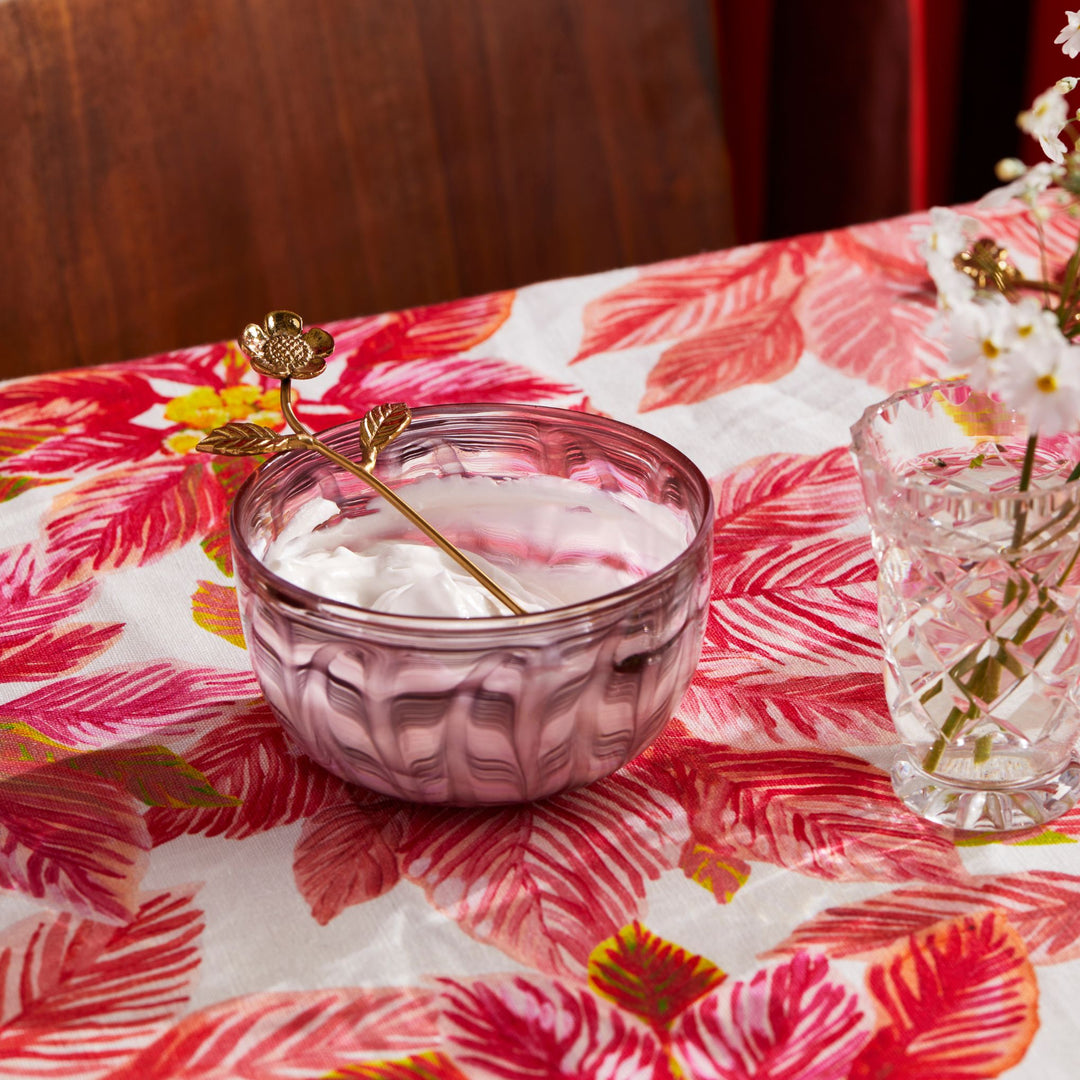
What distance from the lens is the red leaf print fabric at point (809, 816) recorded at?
1.41ft

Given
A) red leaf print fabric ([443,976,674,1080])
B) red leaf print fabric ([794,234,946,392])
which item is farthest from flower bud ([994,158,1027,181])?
red leaf print fabric ([794,234,946,392])

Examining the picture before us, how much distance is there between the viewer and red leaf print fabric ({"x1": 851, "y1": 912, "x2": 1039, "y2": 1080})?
1.19ft

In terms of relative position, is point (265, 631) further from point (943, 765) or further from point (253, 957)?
point (943, 765)

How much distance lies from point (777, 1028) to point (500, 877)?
0.31 feet

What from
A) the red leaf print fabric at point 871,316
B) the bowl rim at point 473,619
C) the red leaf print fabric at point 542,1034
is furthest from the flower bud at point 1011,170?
the red leaf print fabric at point 871,316

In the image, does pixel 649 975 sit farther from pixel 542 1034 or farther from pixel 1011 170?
pixel 1011 170

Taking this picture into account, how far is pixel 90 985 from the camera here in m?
0.39

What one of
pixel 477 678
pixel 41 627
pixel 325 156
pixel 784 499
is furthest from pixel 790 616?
pixel 325 156

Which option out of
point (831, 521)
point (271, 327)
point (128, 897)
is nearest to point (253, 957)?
point (128, 897)

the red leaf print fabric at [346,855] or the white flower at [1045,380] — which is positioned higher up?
the white flower at [1045,380]

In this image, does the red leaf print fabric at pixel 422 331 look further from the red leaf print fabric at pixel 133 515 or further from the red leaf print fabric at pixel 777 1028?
the red leaf print fabric at pixel 777 1028

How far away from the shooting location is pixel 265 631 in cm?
42

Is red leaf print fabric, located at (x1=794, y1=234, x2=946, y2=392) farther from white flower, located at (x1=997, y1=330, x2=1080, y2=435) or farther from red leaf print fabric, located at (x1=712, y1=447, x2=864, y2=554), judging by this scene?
white flower, located at (x1=997, y1=330, x2=1080, y2=435)

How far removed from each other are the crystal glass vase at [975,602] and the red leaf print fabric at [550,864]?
87 millimetres
